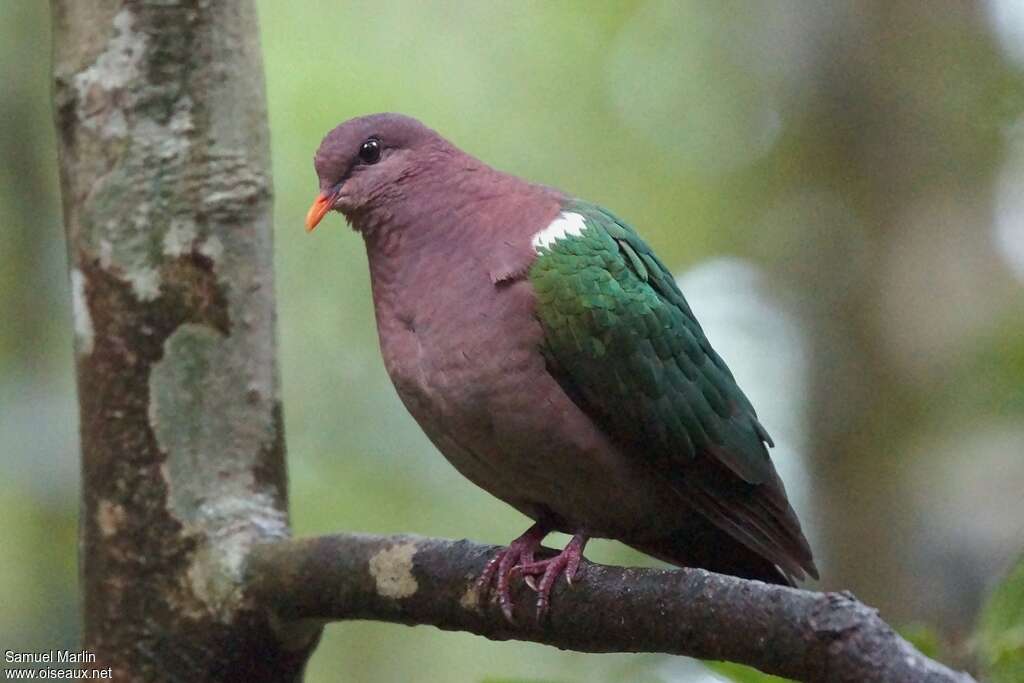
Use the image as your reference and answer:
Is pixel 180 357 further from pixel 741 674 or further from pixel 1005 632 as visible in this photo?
pixel 1005 632

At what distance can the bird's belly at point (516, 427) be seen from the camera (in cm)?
306

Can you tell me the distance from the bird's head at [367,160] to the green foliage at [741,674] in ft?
5.49

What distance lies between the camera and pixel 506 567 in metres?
3.01

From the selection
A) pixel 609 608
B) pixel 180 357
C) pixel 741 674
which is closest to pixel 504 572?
pixel 609 608

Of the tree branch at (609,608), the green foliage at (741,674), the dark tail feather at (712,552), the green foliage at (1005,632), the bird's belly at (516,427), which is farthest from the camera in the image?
the dark tail feather at (712,552)

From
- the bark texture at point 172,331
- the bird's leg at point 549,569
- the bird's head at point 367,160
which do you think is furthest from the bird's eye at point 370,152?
the bird's leg at point 549,569

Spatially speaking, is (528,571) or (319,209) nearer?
(528,571)

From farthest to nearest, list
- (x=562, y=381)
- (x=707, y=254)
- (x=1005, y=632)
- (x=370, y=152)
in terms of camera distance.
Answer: (x=707, y=254) → (x=370, y=152) → (x=562, y=381) → (x=1005, y=632)

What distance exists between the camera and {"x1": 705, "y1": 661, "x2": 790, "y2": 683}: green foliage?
7.73 ft

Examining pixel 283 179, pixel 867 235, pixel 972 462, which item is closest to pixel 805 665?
pixel 972 462

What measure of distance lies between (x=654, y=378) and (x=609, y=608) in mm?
691

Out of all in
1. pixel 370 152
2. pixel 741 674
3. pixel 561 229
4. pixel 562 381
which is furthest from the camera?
pixel 370 152

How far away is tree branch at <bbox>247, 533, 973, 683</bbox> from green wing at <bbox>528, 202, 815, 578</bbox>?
428 mm

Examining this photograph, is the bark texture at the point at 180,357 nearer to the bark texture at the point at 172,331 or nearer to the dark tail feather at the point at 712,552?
the bark texture at the point at 172,331
